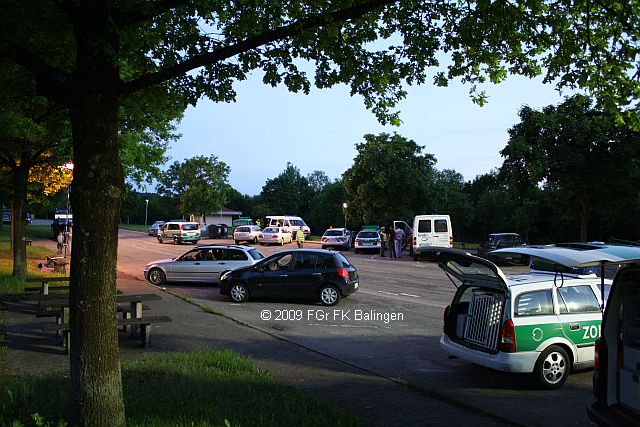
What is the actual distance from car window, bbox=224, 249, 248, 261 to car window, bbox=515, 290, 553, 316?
469 inches

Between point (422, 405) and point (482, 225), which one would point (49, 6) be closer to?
point (422, 405)

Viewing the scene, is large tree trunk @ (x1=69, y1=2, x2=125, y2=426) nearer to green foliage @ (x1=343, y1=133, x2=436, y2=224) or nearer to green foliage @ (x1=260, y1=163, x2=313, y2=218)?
green foliage @ (x1=343, y1=133, x2=436, y2=224)

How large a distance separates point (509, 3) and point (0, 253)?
28.3 meters

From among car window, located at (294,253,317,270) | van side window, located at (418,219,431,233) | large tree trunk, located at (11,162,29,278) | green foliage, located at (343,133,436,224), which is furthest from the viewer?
green foliage, located at (343,133,436,224)

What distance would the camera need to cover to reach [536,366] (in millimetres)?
7297

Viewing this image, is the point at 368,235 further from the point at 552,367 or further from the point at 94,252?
the point at 94,252

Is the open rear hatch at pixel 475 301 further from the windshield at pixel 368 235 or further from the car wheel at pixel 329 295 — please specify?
the windshield at pixel 368 235

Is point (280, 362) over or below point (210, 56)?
below

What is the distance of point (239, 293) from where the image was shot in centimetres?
1502

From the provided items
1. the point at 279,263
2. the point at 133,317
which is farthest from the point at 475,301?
the point at 279,263

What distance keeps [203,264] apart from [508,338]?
511 inches

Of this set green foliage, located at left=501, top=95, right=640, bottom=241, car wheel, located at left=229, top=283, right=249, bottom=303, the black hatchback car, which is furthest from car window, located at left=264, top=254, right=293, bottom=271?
green foliage, located at left=501, top=95, right=640, bottom=241

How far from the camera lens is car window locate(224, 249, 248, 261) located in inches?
725

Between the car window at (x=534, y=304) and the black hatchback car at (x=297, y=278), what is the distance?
7.22 metres
